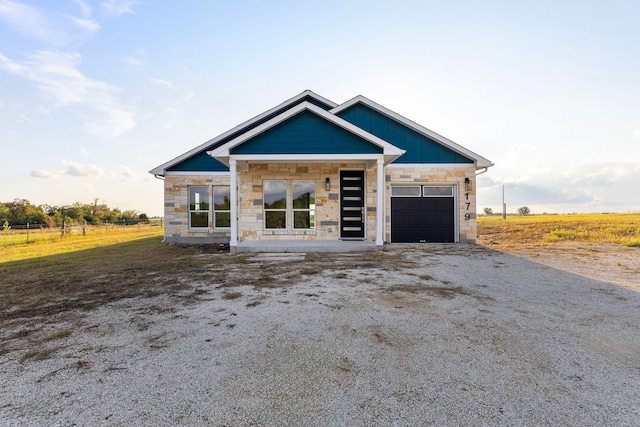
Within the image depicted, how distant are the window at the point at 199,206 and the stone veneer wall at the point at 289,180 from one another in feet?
9.57

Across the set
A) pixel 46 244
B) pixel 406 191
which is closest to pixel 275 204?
pixel 406 191

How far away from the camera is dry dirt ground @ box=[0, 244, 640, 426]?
206 cm

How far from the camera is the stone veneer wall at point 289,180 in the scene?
1086cm

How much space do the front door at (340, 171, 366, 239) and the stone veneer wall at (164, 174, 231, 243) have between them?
17.4 ft

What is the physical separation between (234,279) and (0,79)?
46.7 feet

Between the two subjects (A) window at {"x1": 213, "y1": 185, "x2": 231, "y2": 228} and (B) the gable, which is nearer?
(B) the gable

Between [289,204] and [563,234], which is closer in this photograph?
[289,204]

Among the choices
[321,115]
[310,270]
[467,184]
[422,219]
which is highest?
[321,115]

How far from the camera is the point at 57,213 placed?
139 ft

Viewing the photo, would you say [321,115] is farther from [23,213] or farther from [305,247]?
[23,213]

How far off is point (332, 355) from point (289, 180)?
8.58 metres

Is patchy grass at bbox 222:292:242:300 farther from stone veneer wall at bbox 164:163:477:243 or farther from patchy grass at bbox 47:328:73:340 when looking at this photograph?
stone veneer wall at bbox 164:163:477:243

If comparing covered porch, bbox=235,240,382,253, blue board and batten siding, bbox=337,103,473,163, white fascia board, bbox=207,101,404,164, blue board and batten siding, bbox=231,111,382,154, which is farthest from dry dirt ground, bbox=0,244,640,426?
blue board and batten siding, bbox=337,103,473,163

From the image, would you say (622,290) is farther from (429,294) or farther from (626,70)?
(626,70)
